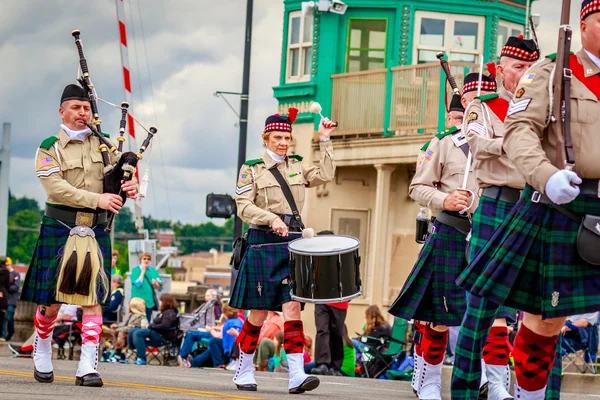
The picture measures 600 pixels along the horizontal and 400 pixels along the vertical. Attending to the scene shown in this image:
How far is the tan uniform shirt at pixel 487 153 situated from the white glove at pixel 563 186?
1.37 meters

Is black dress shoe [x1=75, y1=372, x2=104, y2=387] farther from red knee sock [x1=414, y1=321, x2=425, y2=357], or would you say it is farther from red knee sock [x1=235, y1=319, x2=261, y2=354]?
red knee sock [x1=414, y1=321, x2=425, y2=357]

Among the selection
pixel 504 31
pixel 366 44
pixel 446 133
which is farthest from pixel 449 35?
pixel 446 133

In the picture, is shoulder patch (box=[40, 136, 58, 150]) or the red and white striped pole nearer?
shoulder patch (box=[40, 136, 58, 150])

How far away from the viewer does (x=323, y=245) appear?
9141 millimetres

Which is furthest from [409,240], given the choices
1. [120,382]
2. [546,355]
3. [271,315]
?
[546,355]

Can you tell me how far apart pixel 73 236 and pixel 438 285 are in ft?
7.63

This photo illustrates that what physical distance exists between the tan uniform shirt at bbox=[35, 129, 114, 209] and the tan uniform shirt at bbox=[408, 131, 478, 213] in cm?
201

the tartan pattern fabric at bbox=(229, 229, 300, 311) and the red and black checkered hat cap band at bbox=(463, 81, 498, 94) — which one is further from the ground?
the red and black checkered hat cap band at bbox=(463, 81, 498, 94)

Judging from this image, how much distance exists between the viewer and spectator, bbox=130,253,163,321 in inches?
730

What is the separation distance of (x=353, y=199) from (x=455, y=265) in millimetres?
16740

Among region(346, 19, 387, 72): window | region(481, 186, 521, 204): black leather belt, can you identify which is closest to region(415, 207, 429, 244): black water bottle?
region(481, 186, 521, 204): black leather belt

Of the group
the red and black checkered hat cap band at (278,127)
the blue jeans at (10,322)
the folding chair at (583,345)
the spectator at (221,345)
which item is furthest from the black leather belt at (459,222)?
the blue jeans at (10,322)

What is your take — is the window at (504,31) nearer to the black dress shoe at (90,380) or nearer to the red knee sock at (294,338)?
the red knee sock at (294,338)

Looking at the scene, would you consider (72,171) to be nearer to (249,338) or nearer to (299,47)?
(249,338)
